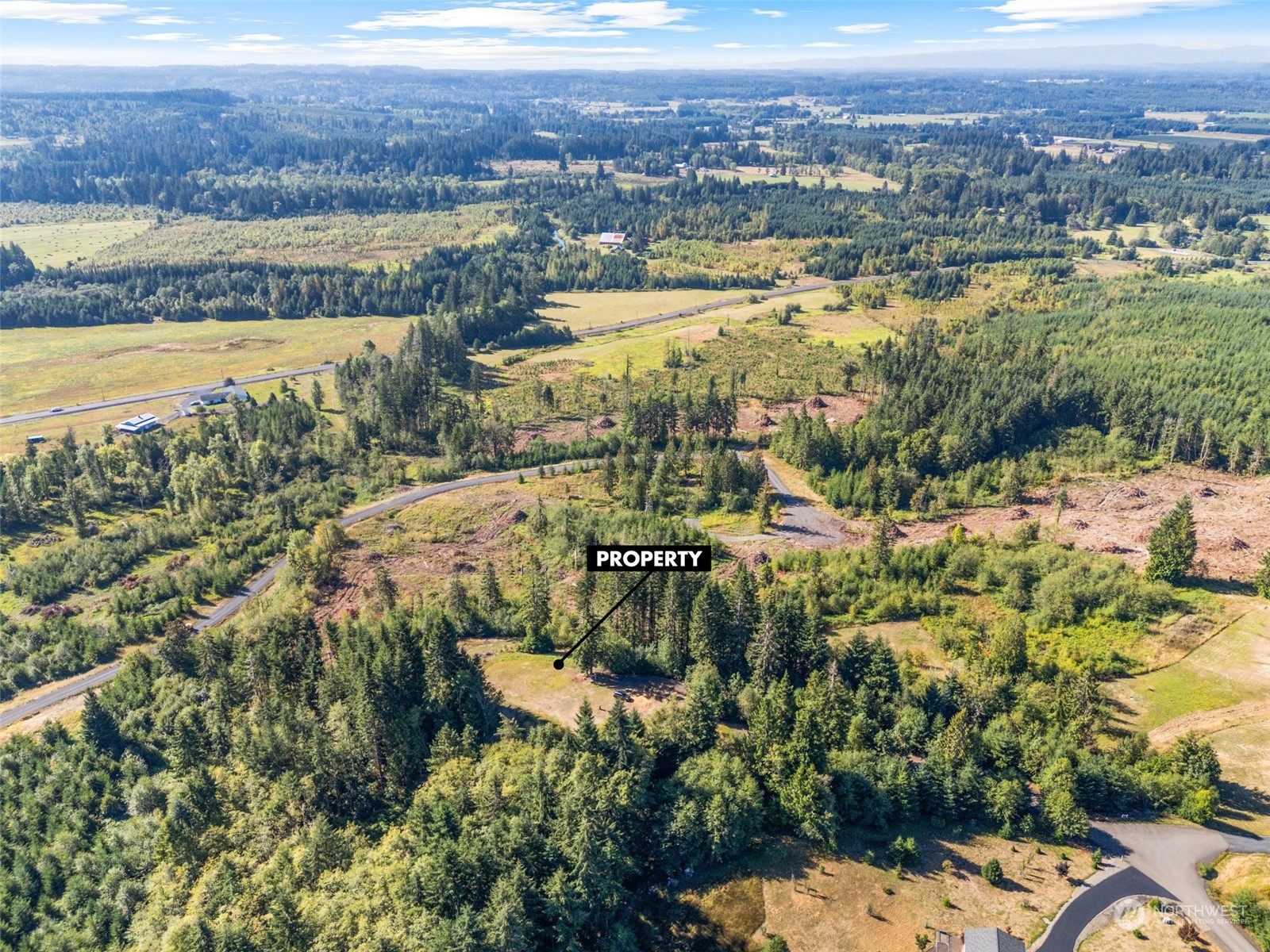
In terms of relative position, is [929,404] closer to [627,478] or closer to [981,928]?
[627,478]

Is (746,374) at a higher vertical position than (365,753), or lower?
higher

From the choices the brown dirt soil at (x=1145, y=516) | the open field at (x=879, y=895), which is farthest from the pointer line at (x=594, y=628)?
the brown dirt soil at (x=1145, y=516)

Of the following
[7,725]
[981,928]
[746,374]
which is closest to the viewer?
[981,928]

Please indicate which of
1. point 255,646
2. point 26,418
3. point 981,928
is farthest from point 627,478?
point 26,418

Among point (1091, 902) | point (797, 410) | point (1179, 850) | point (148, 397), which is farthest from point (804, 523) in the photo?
point (148, 397)

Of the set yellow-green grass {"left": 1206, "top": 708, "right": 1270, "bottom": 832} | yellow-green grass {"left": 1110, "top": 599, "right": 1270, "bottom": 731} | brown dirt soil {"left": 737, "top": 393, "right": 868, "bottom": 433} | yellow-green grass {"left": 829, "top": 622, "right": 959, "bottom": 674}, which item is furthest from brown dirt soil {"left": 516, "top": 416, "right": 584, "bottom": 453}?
yellow-green grass {"left": 1206, "top": 708, "right": 1270, "bottom": 832}

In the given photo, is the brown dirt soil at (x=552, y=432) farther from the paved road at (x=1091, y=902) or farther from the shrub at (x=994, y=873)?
the paved road at (x=1091, y=902)

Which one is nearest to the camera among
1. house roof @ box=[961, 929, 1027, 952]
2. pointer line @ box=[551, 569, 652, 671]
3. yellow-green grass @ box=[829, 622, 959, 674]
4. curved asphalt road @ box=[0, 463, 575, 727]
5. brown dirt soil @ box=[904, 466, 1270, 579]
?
house roof @ box=[961, 929, 1027, 952]

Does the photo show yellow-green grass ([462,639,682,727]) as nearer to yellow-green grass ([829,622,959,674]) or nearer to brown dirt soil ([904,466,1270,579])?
yellow-green grass ([829,622,959,674])
